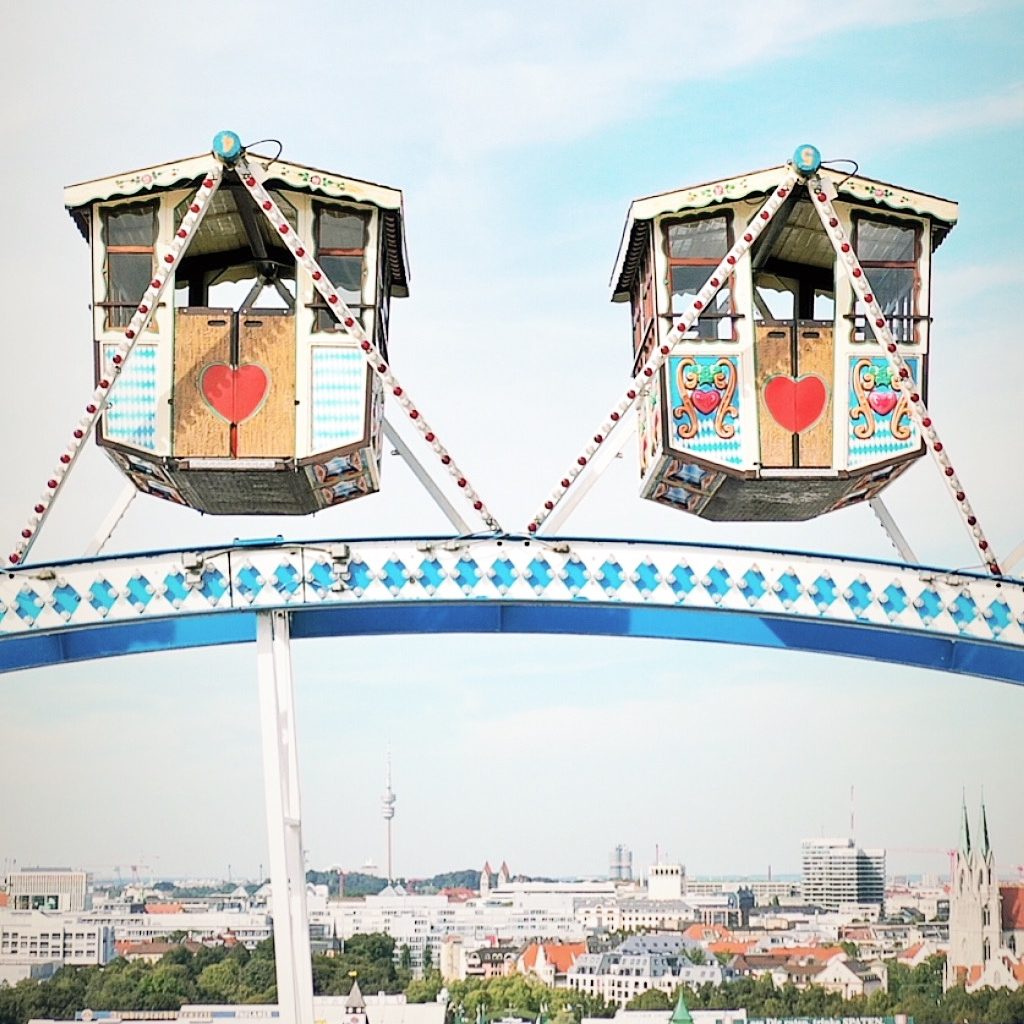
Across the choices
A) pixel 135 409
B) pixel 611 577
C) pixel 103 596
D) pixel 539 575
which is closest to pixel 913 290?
pixel 611 577

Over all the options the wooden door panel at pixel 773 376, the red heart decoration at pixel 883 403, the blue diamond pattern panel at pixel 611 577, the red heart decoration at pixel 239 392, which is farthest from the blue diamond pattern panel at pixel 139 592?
the red heart decoration at pixel 883 403

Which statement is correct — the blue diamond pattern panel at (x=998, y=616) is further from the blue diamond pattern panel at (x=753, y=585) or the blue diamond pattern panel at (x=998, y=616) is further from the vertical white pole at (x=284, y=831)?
the vertical white pole at (x=284, y=831)

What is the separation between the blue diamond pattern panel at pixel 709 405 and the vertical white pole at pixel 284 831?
2769mm

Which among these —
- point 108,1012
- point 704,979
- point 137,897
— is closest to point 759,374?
point 108,1012

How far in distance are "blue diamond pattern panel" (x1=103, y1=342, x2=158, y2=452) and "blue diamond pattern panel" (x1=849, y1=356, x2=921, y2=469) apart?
398 cm

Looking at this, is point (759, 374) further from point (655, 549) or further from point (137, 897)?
point (137, 897)

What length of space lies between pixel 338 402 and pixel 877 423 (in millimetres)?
3091

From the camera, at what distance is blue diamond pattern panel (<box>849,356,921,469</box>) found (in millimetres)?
11047

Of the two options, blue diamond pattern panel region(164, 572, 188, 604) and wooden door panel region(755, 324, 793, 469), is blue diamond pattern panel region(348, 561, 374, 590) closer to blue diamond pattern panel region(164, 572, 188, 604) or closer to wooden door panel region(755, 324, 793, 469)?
blue diamond pattern panel region(164, 572, 188, 604)

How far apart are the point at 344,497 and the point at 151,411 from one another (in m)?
1.28

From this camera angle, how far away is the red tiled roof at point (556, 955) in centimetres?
4412

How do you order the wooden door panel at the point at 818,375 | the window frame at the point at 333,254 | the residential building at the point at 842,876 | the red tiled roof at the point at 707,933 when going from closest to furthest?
the window frame at the point at 333,254 < the wooden door panel at the point at 818,375 < the red tiled roof at the point at 707,933 < the residential building at the point at 842,876

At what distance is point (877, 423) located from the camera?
36.3 feet

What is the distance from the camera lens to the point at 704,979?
147 feet
